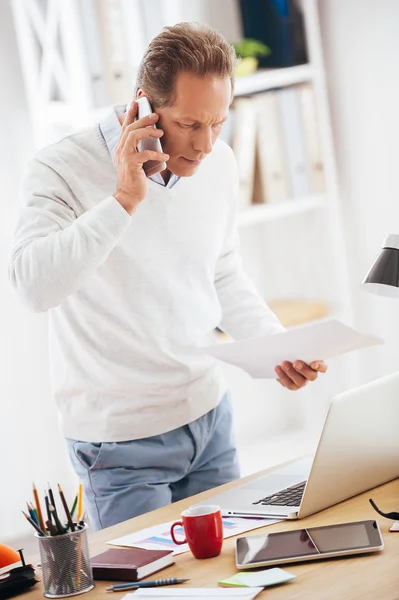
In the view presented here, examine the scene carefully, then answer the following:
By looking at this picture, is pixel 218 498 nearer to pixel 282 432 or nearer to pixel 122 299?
pixel 122 299

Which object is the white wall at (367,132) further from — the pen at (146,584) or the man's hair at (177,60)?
the pen at (146,584)

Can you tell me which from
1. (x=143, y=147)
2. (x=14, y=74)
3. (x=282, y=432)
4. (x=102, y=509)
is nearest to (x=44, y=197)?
(x=143, y=147)

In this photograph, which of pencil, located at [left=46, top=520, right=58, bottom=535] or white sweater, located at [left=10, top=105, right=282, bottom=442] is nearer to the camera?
pencil, located at [left=46, top=520, right=58, bottom=535]

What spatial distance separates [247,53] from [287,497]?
2254 millimetres

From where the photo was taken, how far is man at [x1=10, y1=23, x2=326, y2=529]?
6.52ft

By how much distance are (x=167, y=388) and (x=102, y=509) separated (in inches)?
11.6

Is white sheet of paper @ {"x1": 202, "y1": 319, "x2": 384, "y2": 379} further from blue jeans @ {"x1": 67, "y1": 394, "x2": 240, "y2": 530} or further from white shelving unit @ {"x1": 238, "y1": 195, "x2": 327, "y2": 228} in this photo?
white shelving unit @ {"x1": 238, "y1": 195, "x2": 327, "y2": 228}

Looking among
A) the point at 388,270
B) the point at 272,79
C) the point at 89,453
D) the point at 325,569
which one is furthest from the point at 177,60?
the point at 272,79

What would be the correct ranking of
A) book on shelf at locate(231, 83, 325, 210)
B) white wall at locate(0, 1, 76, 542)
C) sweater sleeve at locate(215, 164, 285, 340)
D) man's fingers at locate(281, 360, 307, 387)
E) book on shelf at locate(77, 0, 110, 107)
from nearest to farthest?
man's fingers at locate(281, 360, 307, 387), sweater sleeve at locate(215, 164, 285, 340), book on shelf at locate(77, 0, 110, 107), white wall at locate(0, 1, 76, 542), book on shelf at locate(231, 83, 325, 210)

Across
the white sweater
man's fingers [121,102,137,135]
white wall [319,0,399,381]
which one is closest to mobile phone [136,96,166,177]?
man's fingers [121,102,137,135]

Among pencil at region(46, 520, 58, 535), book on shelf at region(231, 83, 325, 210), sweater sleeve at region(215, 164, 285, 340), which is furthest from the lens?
book on shelf at region(231, 83, 325, 210)

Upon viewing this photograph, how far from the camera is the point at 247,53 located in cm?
371

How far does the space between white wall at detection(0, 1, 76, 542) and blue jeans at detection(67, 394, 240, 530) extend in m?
1.46

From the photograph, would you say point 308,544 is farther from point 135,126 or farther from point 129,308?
point 135,126
